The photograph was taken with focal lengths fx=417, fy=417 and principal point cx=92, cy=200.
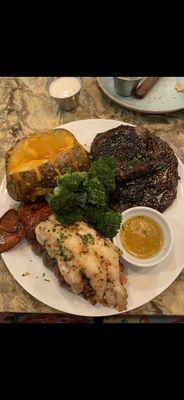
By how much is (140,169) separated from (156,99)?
102cm

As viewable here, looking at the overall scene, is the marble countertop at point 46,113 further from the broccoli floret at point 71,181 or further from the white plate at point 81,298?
the broccoli floret at point 71,181

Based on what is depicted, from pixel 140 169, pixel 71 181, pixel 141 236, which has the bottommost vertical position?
pixel 141 236

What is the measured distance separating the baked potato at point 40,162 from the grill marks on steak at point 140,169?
22 centimetres

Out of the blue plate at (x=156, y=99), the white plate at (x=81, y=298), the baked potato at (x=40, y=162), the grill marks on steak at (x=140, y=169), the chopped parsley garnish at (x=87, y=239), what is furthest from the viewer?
the blue plate at (x=156, y=99)

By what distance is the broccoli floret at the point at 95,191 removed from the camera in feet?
7.80

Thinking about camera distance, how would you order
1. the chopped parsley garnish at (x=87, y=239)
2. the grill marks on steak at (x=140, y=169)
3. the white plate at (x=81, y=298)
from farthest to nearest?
the grill marks on steak at (x=140, y=169) → the white plate at (x=81, y=298) → the chopped parsley garnish at (x=87, y=239)

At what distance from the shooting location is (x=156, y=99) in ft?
11.3

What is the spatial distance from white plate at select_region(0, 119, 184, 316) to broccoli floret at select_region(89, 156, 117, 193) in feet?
1.59

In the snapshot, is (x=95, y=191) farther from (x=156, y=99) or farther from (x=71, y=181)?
(x=156, y=99)

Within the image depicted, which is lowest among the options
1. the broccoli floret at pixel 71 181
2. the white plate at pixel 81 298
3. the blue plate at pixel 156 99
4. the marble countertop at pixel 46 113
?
the white plate at pixel 81 298

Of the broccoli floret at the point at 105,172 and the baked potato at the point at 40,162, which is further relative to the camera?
the baked potato at the point at 40,162

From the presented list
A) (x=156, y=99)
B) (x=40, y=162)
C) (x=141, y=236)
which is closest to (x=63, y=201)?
(x=40, y=162)

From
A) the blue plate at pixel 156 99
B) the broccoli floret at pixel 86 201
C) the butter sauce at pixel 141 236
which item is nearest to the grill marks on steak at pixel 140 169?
the butter sauce at pixel 141 236

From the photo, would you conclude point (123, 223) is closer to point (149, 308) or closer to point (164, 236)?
point (164, 236)
